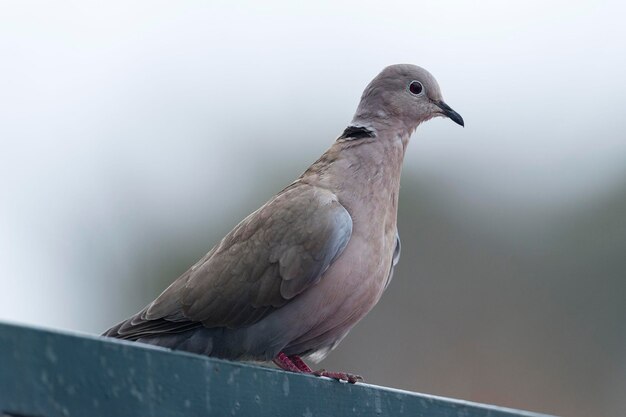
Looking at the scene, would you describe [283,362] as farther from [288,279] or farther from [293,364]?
[288,279]

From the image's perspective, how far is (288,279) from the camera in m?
5.07

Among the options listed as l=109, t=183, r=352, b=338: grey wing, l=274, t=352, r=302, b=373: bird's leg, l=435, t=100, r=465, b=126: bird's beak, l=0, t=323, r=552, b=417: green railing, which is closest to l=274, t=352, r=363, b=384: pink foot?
l=274, t=352, r=302, b=373: bird's leg

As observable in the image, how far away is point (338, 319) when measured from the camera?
521 centimetres

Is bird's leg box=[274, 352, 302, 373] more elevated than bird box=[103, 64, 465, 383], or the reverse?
bird box=[103, 64, 465, 383]

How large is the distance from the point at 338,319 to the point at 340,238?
1.18ft

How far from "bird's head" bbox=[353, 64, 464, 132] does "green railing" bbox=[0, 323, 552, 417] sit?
2117 mm

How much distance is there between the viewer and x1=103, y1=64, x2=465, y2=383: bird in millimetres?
5078

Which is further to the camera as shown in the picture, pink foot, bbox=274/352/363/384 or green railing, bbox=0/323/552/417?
pink foot, bbox=274/352/363/384

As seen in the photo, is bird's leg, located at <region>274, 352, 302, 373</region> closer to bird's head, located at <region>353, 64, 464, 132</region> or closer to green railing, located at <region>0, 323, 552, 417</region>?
bird's head, located at <region>353, 64, 464, 132</region>

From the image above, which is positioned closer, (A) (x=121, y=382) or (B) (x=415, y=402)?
(A) (x=121, y=382)

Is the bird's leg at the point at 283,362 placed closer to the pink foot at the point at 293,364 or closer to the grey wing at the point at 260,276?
the pink foot at the point at 293,364

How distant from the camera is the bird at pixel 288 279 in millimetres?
5078

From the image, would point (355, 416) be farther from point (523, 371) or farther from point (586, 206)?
point (586, 206)

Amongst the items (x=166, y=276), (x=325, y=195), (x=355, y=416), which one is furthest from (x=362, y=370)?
(x=355, y=416)
